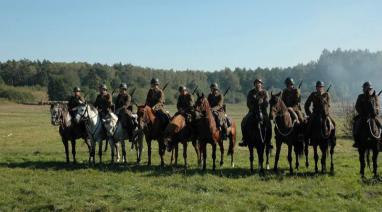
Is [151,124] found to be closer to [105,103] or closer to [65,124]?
[105,103]

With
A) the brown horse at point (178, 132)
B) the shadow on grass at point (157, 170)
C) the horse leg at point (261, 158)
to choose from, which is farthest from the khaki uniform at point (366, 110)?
the brown horse at point (178, 132)

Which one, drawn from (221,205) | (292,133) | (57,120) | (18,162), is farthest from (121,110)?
(221,205)

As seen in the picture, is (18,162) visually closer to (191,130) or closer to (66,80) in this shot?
(191,130)

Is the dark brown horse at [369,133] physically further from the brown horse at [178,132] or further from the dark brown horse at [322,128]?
the brown horse at [178,132]

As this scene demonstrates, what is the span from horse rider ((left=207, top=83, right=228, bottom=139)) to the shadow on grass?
1.72 metres

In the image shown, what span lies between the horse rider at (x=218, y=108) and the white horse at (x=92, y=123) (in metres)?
5.04

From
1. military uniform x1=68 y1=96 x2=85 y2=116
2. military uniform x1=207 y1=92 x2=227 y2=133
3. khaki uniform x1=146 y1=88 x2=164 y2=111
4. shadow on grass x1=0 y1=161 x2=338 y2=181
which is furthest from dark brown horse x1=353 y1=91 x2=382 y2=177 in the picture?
military uniform x1=68 y1=96 x2=85 y2=116

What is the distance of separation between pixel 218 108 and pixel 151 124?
114 inches

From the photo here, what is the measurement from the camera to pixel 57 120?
19.4 metres

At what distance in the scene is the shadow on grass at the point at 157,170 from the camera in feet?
54.7

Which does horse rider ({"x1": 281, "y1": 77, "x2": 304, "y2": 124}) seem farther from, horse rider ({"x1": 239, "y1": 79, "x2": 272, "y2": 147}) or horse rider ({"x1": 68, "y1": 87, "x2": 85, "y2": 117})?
horse rider ({"x1": 68, "y1": 87, "x2": 85, "y2": 117})

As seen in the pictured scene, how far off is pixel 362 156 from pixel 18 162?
48.0ft

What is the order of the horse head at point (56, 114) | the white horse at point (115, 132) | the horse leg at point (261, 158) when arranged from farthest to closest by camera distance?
1. the white horse at point (115, 132)
2. the horse head at point (56, 114)
3. the horse leg at point (261, 158)

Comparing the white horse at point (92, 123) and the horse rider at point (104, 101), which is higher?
the horse rider at point (104, 101)
